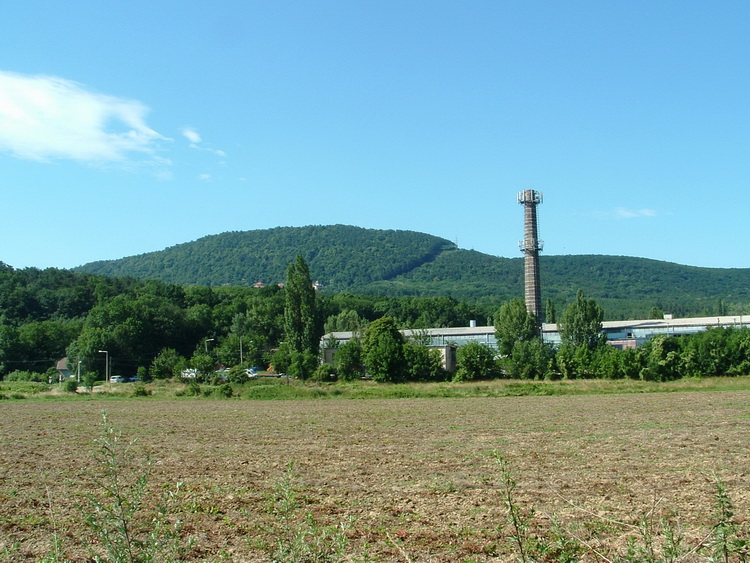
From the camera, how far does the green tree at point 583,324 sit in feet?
292

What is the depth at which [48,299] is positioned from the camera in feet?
422

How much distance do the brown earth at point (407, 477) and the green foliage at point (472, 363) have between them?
36.5 m

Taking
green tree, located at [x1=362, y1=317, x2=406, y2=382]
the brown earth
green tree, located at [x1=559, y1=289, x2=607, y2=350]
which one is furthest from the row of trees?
the brown earth

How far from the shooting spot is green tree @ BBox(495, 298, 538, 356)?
291ft

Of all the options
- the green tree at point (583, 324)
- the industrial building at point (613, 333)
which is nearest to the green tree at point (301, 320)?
the industrial building at point (613, 333)

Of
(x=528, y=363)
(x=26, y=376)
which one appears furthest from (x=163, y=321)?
(x=528, y=363)

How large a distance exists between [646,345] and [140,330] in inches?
2870

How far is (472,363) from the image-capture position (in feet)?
231

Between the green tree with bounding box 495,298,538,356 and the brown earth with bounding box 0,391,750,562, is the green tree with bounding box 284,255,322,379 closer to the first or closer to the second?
the green tree with bounding box 495,298,538,356

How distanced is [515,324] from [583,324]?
8868mm

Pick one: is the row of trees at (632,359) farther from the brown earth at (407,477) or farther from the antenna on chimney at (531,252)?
the brown earth at (407,477)

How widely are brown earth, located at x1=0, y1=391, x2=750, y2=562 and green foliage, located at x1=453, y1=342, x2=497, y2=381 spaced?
120 ft

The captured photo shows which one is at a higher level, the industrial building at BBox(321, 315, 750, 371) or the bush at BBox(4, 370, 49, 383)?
the industrial building at BBox(321, 315, 750, 371)

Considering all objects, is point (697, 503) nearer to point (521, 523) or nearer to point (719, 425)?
point (521, 523)
